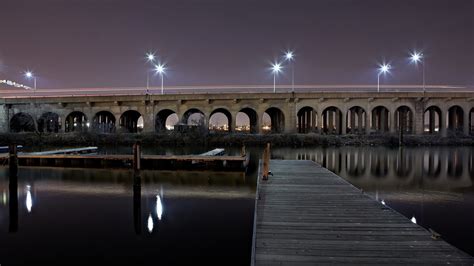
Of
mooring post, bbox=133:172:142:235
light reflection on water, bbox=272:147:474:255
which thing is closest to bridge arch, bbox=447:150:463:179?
light reflection on water, bbox=272:147:474:255

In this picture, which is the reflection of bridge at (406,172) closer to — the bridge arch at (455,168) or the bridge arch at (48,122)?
the bridge arch at (455,168)

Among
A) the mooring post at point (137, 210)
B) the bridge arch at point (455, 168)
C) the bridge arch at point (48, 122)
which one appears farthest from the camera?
the bridge arch at point (48, 122)

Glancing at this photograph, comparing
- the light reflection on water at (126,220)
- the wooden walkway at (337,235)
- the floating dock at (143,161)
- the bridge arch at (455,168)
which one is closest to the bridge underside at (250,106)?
the bridge arch at (455,168)

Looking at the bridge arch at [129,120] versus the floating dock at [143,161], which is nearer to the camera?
the floating dock at [143,161]

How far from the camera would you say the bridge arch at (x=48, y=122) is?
43875 millimetres

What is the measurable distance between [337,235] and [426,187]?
32.9ft

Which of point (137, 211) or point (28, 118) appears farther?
point (28, 118)

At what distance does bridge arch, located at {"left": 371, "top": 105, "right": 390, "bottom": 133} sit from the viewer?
151 feet

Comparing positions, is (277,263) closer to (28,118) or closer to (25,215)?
(25,215)

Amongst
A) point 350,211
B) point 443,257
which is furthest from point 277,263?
point 350,211

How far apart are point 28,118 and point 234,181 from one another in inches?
1731

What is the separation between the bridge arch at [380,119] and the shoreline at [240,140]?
784 cm

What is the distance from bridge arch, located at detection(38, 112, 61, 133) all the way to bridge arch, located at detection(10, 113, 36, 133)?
1.54 meters

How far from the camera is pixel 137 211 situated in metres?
10.1
